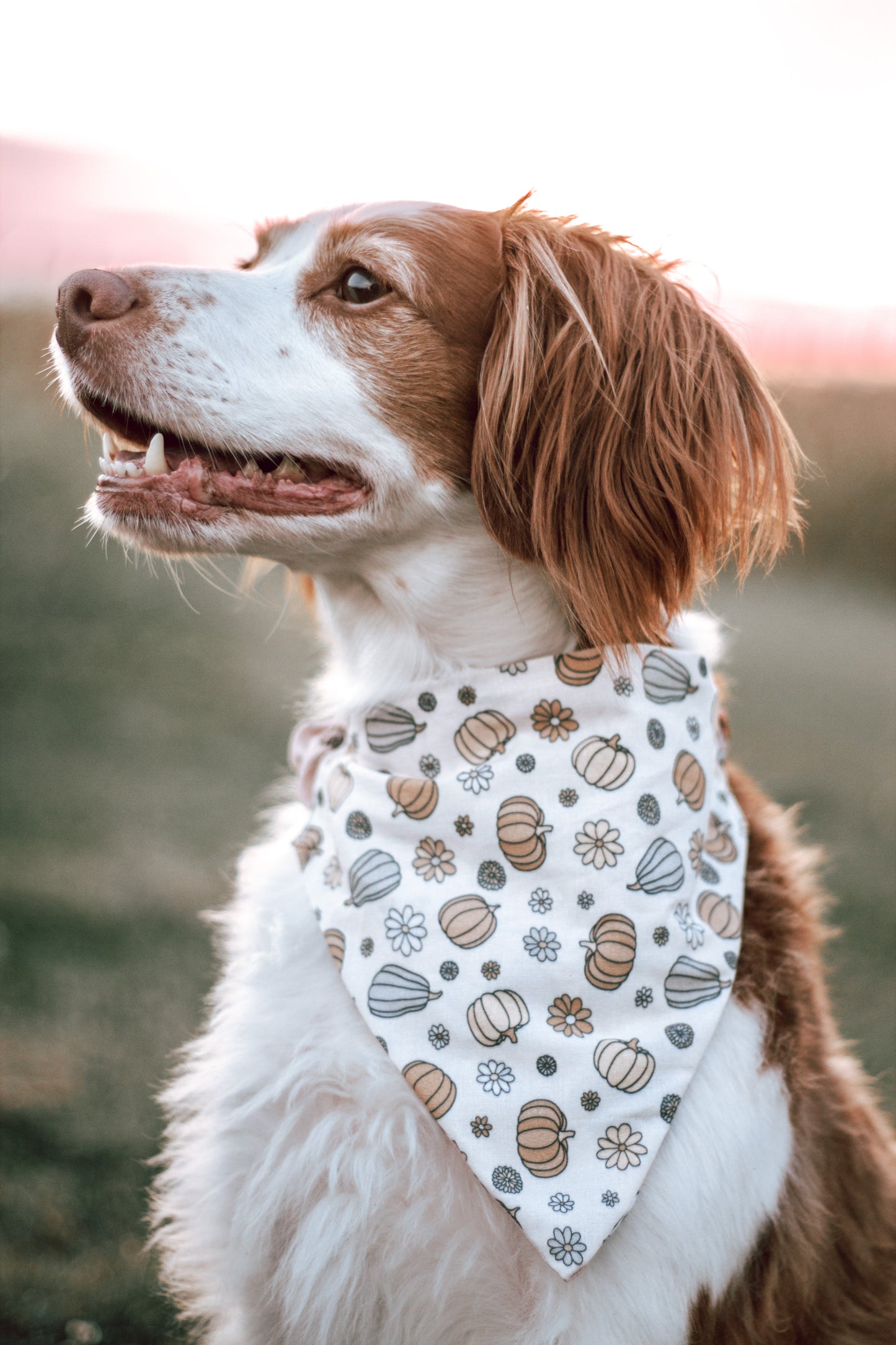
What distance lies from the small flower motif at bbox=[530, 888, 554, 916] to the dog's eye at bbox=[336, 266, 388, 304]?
110 cm

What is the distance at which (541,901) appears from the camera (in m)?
1.83

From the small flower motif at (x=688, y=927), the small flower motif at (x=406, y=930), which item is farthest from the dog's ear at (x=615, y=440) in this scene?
the small flower motif at (x=406, y=930)

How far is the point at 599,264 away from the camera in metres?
1.97

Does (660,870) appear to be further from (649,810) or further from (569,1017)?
(569,1017)

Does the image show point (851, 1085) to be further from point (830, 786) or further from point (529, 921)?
point (830, 786)

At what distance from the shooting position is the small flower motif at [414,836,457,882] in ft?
6.18

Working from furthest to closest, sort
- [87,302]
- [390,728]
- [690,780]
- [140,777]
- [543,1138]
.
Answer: [140,777], [390,728], [690,780], [87,302], [543,1138]

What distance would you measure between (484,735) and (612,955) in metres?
0.45

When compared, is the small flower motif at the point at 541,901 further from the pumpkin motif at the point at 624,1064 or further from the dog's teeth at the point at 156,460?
→ the dog's teeth at the point at 156,460

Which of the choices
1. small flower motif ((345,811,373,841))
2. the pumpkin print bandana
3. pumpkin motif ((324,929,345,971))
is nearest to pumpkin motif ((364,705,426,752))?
the pumpkin print bandana

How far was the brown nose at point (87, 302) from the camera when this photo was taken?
1.79 meters

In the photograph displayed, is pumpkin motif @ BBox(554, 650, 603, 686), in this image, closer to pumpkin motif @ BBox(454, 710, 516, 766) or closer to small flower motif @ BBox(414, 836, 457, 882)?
pumpkin motif @ BBox(454, 710, 516, 766)

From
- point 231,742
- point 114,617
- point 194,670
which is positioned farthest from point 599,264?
point 114,617

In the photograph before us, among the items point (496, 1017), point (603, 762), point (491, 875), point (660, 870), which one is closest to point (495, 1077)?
point (496, 1017)
